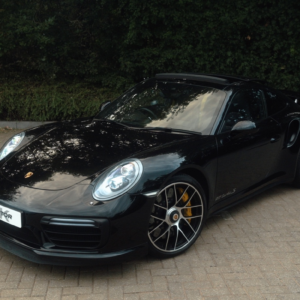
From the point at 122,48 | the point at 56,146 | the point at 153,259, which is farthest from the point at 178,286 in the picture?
the point at 122,48

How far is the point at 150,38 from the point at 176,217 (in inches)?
274

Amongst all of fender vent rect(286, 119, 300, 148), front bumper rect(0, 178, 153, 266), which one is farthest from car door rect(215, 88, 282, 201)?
front bumper rect(0, 178, 153, 266)

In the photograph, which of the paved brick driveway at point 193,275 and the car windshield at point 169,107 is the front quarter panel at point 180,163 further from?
the paved brick driveway at point 193,275

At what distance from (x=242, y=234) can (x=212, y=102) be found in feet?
4.27

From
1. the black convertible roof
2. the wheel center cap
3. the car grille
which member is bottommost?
the wheel center cap

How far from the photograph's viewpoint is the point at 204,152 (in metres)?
3.72

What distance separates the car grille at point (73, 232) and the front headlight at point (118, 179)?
21 cm

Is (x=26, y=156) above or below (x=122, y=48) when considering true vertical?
above

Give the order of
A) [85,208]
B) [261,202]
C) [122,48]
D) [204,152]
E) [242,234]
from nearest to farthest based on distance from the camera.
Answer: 1. [85,208]
2. [204,152]
3. [242,234]
4. [261,202]
5. [122,48]

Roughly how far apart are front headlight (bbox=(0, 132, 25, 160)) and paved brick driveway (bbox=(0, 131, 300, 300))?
0.91 metres

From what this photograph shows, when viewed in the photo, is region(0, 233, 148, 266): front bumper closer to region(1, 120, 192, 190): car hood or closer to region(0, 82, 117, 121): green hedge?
region(1, 120, 192, 190): car hood

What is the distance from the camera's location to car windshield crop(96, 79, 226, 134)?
4.09 meters

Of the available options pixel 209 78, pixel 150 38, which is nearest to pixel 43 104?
pixel 150 38

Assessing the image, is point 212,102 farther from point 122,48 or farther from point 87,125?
point 122,48
